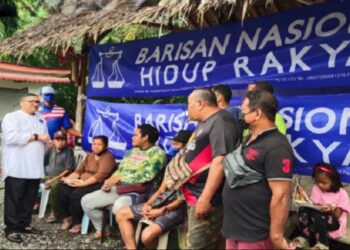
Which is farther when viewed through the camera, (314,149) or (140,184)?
(140,184)

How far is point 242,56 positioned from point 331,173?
5.22ft

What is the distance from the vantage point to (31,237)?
497 centimetres

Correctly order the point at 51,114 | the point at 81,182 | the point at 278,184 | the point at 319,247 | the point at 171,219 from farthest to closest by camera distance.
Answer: the point at 51,114, the point at 81,182, the point at 171,219, the point at 319,247, the point at 278,184

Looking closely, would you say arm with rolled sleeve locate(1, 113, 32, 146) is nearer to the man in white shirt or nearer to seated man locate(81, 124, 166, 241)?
the man in white shirt

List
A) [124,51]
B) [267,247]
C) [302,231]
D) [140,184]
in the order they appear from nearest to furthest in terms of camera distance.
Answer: [267,247] → [302,231] → [140,184] → [124,51]

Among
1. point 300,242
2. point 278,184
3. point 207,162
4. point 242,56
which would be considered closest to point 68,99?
point 242,56

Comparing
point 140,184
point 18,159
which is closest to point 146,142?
point 140,184

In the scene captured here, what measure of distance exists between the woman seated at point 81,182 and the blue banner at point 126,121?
1.76 feet

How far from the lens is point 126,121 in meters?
5.94

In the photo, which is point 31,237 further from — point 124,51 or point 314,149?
point 314,149

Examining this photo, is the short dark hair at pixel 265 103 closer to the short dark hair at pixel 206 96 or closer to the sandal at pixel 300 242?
the short dark hair at pixel 206 96

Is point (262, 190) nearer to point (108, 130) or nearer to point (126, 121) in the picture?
point (126, 121)

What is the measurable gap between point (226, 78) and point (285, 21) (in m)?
0.89

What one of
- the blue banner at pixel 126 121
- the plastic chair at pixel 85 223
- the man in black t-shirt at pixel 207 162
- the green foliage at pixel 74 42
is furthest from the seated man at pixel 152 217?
the green foliage at pixel 74 42
